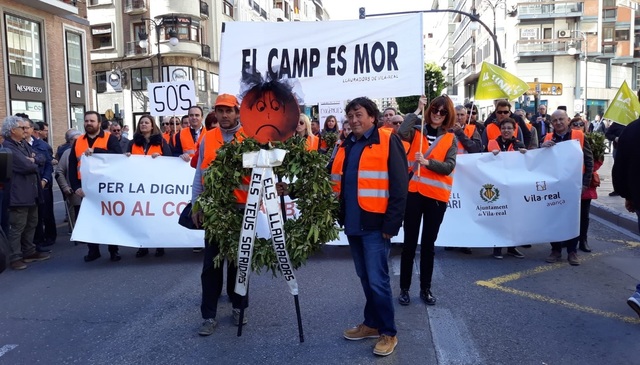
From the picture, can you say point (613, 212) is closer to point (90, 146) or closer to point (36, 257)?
point (90, 146)

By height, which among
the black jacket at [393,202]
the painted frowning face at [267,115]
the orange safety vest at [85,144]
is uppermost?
the painted frowning face at [267,115]

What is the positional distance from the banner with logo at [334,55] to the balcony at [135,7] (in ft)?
133

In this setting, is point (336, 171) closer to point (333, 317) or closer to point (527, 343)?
point (333, 317)

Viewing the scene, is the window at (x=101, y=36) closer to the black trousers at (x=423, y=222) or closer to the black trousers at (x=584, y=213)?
the black trousers at (x=584, y=213)

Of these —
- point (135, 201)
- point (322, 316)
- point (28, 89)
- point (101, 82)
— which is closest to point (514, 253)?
point (322, 316)

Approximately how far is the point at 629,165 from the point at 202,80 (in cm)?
4284

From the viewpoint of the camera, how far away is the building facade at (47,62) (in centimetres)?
2400

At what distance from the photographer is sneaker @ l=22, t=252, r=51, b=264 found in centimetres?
766

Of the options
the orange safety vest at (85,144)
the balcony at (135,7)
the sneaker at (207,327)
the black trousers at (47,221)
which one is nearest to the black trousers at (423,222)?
the sneaker at (207,327)

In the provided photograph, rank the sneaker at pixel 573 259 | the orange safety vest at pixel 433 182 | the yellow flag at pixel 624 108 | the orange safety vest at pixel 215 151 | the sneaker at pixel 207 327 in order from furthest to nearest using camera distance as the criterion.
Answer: the yellow flag at pixel 624 108 < the sneaker at pixel 573 259 < the orange safety vest at pixel 433 182 < the sneaker at pixel 207 327 < the orange safety vest at pixel 215 151

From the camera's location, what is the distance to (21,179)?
7.36m

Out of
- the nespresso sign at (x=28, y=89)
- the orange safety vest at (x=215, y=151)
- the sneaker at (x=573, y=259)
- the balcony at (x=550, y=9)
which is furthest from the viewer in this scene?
the balcony at (x=550, y=9)

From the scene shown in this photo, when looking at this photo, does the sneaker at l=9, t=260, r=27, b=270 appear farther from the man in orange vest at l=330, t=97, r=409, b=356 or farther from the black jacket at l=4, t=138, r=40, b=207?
the man in orange vest at l=330, t=97, r=409, b=356

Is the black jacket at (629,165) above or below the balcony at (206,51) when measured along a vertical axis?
below
